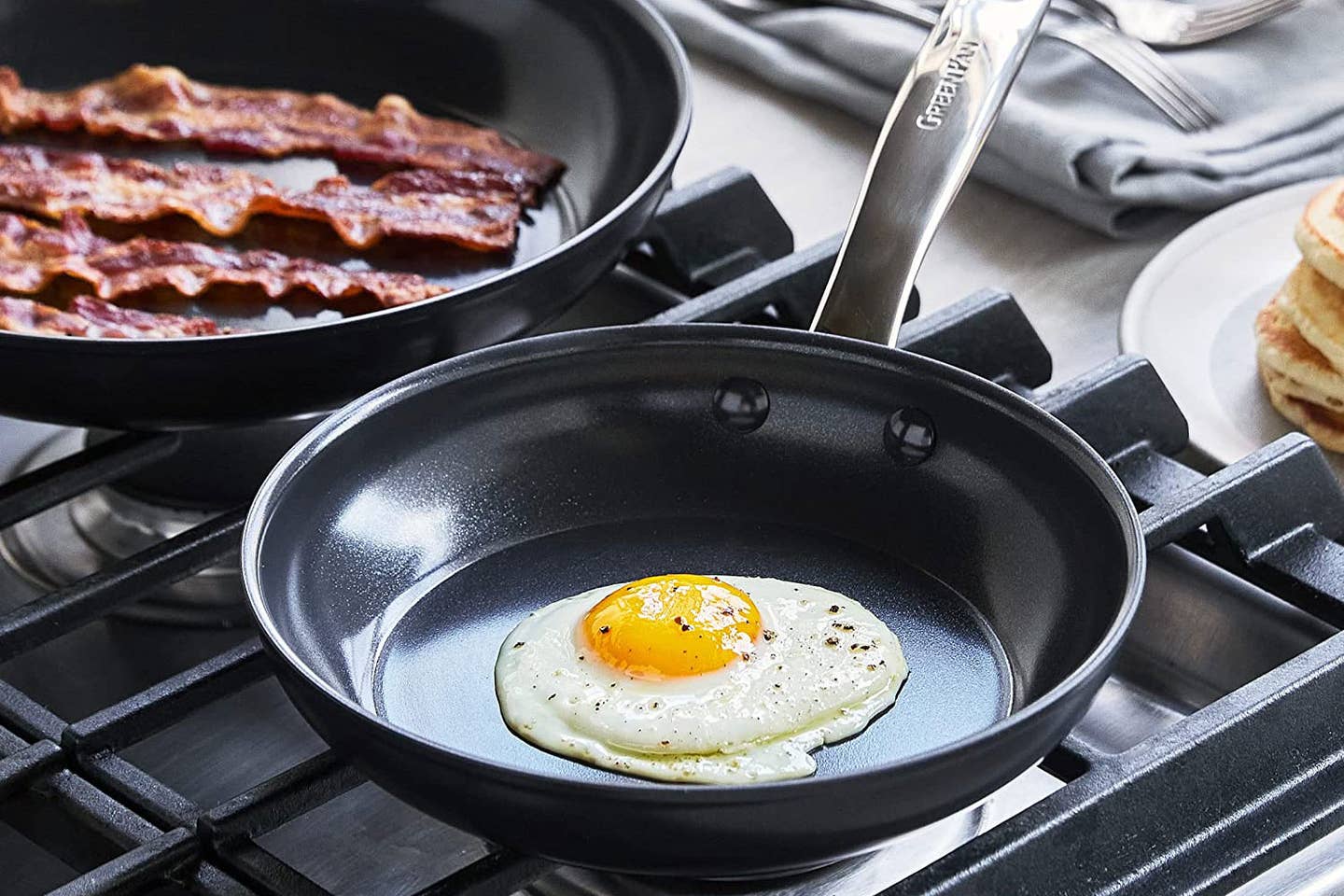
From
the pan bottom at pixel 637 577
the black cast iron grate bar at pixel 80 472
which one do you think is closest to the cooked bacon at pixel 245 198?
the black cast iron grate bar at pixel 80 472

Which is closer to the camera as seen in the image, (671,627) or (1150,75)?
(671,627)

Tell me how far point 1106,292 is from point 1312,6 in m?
0.45

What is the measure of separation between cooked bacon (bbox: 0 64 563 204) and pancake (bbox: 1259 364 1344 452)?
19.7 inches

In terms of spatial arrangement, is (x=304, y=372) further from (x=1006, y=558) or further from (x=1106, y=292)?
(x=1106, y=292)

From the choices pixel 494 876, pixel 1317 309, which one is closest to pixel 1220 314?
pixel 1317 309

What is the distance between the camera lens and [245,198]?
46.8 inches

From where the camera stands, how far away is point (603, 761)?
68 centimetres

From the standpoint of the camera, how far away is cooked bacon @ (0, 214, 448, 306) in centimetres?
108

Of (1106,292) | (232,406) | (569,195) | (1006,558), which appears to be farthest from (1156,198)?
(232,406)

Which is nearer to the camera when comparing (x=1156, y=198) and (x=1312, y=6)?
(x=1156, y=198)

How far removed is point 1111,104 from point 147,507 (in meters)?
0.82

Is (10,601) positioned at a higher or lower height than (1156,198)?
lower

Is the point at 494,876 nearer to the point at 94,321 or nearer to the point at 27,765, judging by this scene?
the point at 27,765

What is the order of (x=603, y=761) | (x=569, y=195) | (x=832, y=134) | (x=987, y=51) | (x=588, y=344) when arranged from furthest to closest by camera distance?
1. (x=832, y=134)
2. (x=569, y=195)
3. (x=987, y=51)
4. (x=588, y=344)
5. (x=603, y=761)
